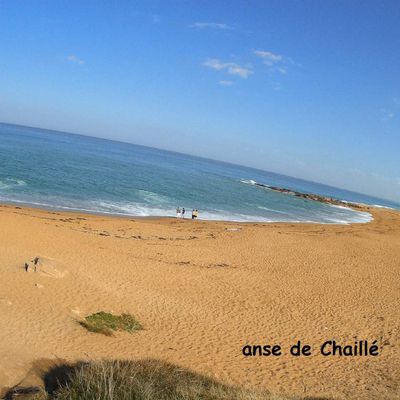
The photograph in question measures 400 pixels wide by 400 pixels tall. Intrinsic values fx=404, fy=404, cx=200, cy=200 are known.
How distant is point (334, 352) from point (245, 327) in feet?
9.23

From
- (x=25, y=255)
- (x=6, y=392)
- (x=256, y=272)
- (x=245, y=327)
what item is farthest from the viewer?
(x=256, y=272)

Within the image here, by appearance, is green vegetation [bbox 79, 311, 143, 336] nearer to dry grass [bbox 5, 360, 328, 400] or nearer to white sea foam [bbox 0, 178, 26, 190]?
dry grass [bbox 5, 360, 328, 400]

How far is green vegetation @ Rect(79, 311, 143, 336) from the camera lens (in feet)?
36.4

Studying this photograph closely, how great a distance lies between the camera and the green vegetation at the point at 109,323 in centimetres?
1111

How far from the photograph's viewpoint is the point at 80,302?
42.4 feet

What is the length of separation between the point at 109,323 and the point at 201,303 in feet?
13.5

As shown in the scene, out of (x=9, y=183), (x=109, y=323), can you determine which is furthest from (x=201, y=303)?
(x=9, y=183)

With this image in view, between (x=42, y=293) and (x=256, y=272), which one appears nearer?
(x=42, y=293)

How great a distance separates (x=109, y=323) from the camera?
38.1 feet

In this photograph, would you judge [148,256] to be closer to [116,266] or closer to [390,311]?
[116,266]

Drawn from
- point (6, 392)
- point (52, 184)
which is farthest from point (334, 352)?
point (52, 184)

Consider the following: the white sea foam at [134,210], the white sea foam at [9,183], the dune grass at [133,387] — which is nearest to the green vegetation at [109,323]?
the dune grass at [133,387]

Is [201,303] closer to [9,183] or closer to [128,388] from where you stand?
[128,388]

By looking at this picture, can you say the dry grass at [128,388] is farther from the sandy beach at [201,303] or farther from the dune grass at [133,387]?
the sandy beach at [201,303]
